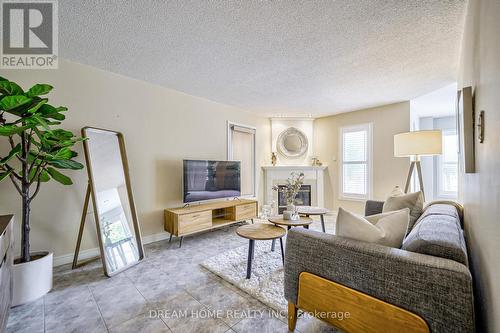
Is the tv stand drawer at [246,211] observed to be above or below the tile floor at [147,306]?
above

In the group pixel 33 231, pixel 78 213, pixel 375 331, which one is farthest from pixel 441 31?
pixel 33 231

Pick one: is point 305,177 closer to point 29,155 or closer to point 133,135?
point 133,135

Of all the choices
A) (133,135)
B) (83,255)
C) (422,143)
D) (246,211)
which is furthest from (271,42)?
(83,255)

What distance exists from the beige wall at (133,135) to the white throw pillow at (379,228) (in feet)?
9.11

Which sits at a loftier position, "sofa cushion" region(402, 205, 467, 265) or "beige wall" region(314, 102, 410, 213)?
"beige wall" region(314, 102, 410, 213)

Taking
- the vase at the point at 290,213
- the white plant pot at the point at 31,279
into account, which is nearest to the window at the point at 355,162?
the vase at the point at 290,213

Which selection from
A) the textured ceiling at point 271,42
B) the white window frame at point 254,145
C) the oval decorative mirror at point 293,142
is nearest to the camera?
the textured ceiling at point 271,42

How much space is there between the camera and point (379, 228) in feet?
4.36

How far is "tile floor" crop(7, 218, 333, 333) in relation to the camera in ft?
5.03

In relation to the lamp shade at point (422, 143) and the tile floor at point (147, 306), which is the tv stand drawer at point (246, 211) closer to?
the tile floor at point (147, 306)

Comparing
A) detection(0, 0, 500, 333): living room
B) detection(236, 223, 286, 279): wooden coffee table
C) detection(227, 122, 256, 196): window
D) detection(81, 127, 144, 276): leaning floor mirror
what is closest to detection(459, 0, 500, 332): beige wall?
detection(0, 0, 500, 333): living room

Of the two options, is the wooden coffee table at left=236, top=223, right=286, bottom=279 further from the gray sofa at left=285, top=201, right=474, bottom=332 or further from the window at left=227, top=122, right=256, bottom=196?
the window at left=227, top=122, right=256, bottom=196

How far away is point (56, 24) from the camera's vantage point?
1932 mm

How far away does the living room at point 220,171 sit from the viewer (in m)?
1.11
